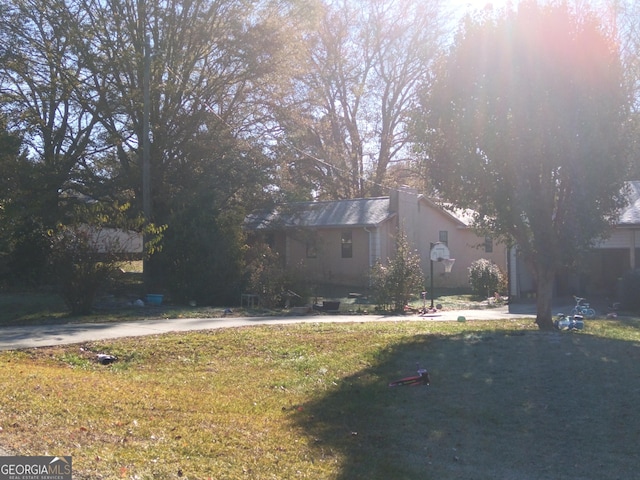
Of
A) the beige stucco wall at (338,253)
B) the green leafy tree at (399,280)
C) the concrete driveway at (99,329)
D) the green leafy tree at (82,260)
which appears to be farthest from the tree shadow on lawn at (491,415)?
the beige stucco wall at (338,253)

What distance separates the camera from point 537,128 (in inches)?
555

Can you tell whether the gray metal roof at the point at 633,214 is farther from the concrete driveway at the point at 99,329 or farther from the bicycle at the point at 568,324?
the concrete driveway at the point at 99,329

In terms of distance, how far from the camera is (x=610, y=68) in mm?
14047

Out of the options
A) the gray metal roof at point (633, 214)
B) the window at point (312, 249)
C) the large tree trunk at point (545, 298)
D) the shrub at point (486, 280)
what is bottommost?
the large tree trunk at point (545, 298)

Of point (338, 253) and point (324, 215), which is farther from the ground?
point (324, 215)

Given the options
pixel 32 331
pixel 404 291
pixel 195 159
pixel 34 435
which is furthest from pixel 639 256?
pixel 34 435

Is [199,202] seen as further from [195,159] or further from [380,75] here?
[380,75]

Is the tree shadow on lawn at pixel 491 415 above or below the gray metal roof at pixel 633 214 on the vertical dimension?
below

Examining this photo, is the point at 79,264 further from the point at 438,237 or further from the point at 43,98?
the point at 438,237

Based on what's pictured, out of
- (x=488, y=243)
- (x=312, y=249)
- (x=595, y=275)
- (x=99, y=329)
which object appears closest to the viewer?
(x=99, y=329)

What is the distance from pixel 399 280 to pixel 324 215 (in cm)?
1223

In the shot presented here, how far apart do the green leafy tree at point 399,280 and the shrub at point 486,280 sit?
23.9 feet

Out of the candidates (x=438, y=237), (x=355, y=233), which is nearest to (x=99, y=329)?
(x=355, y=233)

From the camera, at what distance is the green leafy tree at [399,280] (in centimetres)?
2420
